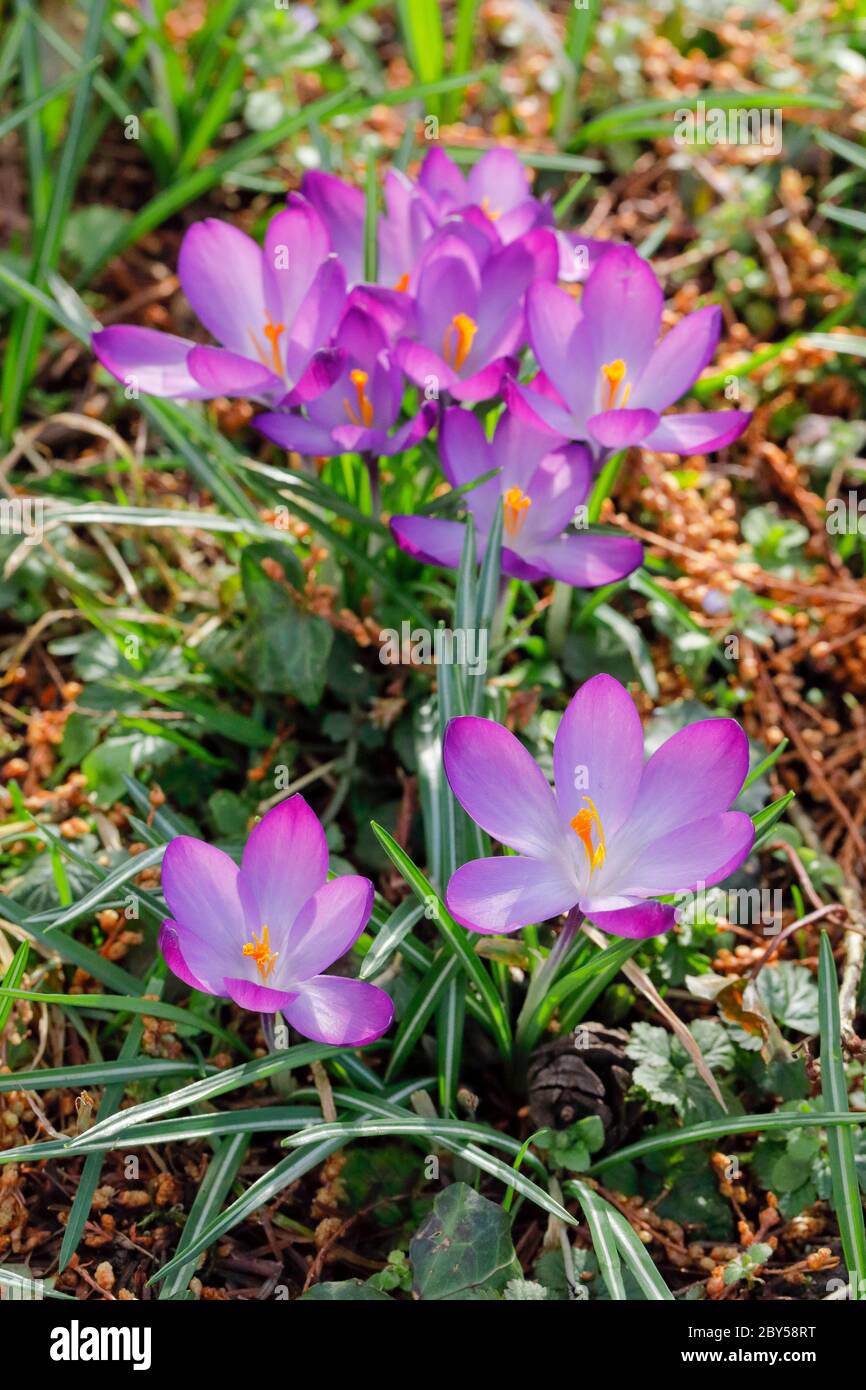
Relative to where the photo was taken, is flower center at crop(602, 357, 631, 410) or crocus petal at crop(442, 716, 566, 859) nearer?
crocus petal at crop(442, 716, 566, 859)

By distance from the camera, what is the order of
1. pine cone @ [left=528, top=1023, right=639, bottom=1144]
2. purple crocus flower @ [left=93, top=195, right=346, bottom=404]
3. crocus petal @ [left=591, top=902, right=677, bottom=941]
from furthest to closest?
purple crocus flower @ [left=93, top=195, right=346, bottom=404] < pine cone @ [left=528, top=1023, right=639, bottom=1144] < crocus petal @ [left=591, top=902, right=677, bottom=941]

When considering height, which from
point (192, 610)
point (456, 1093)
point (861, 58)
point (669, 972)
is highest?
point (861, 58)

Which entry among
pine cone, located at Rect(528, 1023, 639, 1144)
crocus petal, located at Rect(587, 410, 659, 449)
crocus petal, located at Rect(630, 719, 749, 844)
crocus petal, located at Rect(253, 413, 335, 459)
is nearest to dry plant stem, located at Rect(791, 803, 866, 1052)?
pine cone, located at Rect(528, 1023, 639, 1144)

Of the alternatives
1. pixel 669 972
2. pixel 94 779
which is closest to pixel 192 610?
pixel 94 779

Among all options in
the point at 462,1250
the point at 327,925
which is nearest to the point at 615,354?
the point at 327,925

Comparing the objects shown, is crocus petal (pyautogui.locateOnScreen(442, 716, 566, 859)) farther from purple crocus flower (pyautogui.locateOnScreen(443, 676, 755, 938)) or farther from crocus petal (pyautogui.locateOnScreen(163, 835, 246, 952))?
crocus petal (pyautogui.locateOnScreen(163, 835, 246, 952))

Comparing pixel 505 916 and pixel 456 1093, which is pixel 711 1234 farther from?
pixel 505 916
